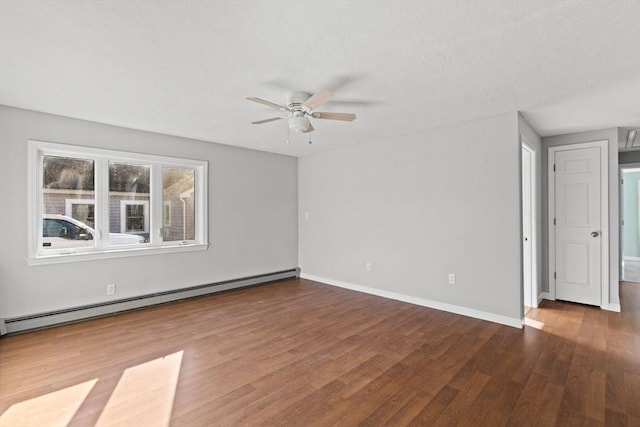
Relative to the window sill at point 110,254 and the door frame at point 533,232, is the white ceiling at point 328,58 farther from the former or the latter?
the window sill at point 110,254

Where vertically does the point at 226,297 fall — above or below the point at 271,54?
→ below

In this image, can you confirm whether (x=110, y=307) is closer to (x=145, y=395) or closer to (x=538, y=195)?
(x=145, y=395)

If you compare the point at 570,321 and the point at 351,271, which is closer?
the point at 570,321

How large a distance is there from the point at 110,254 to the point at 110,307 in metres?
0.67

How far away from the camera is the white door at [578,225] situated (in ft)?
13.0

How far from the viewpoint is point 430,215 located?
4.09 metres

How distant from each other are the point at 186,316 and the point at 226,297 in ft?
2.91

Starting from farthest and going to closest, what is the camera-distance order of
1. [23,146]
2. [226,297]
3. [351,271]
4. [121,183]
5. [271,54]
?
1. [351,271]
2. [226,297]
3. [121,183]
4. [23,146]
5. [271,54]

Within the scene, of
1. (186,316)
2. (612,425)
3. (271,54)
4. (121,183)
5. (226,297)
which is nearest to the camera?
(612,425)

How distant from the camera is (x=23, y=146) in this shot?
3.27m

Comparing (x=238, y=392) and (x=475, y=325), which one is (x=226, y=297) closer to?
(x=238, y=392)

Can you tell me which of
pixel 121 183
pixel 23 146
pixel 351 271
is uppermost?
pixel 23 146

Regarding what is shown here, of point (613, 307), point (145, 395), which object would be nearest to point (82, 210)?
point (145, 395)

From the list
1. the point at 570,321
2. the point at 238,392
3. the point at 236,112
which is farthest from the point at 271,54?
the point at 570,321
